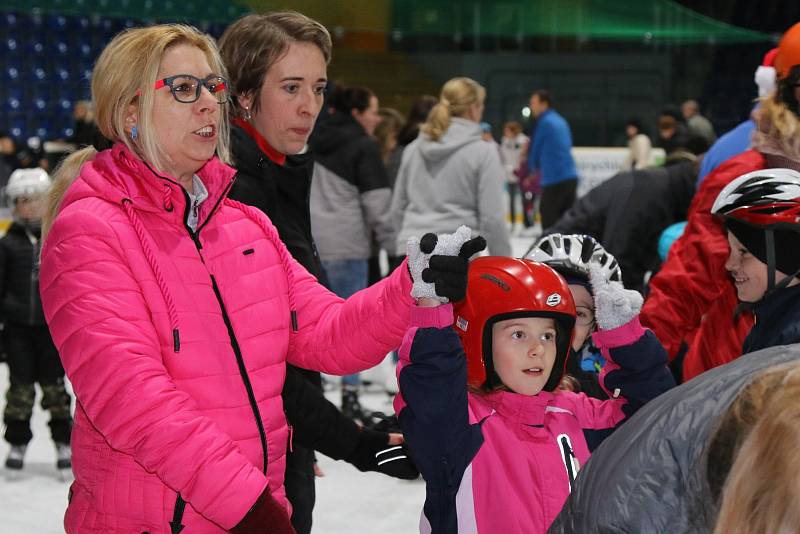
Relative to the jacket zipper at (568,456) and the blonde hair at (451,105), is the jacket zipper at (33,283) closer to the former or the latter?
the blonde hair at (451,105)

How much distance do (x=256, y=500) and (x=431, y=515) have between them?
40cm

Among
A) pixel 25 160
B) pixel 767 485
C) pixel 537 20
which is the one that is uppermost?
pixel 767 485

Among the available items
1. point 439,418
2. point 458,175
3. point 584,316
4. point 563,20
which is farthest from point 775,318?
point 563,20

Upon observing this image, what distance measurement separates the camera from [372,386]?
621 cm

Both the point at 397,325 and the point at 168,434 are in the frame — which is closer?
the point at 168,434

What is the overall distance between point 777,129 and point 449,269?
4.01ft

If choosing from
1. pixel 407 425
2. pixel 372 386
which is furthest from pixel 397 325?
pixel 372 386

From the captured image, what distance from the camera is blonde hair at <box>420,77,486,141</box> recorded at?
537 centimetres

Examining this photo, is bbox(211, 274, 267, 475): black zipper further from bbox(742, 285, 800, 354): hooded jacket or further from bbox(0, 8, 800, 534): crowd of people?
bbox(742, 285, 800, 354): hooded jacket

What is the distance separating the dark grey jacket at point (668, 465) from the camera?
881mm

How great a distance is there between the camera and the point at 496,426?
1.97 m

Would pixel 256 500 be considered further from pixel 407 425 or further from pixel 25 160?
pixel 25 160

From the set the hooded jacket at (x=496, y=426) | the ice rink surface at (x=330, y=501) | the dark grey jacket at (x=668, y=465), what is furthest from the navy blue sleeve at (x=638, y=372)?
the ice rink surface at (x=330, y=501)

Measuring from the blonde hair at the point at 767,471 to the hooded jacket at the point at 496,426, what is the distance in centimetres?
96
